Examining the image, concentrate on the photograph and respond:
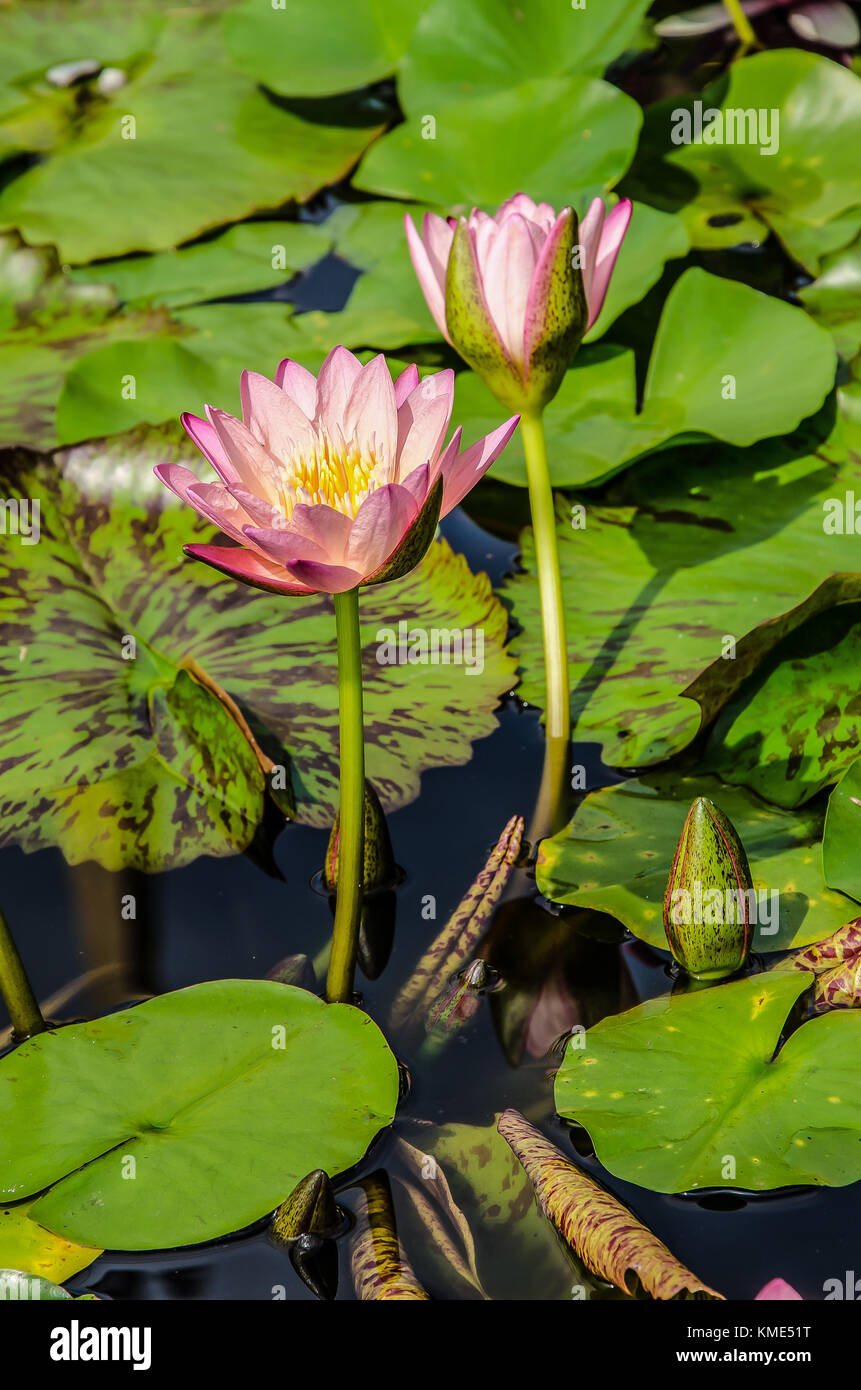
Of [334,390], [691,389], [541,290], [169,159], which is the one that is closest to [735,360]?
[691,389]

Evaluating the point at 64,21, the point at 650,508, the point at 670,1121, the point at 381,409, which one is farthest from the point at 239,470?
the point at 64,21

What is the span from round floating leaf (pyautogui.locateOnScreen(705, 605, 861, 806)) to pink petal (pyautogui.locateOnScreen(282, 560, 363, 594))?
Result: 0.86m

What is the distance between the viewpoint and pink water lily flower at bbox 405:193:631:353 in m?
1.69

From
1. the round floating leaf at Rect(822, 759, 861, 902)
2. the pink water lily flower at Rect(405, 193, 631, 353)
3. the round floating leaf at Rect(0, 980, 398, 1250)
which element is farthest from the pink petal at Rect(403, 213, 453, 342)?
the round floating leaf at Rect(0, 980, 398, 1250)

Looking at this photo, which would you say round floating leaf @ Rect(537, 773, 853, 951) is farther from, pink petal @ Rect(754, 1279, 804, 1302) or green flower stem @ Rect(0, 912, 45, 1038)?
green flower stem @ Rect(0, 912, 45, 1038)

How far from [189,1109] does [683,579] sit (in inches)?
52.4

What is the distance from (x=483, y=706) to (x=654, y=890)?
0.48m

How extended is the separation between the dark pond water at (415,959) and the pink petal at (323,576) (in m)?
0.65

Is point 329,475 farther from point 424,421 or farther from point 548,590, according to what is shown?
point 548,590

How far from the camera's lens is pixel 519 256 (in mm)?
1693

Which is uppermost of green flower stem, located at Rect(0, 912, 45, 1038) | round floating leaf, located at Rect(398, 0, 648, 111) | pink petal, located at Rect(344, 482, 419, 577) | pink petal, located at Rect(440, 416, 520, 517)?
round floating leaf, located at Rect(398, 0, 648, 111)

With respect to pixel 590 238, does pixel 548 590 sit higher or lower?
lower
